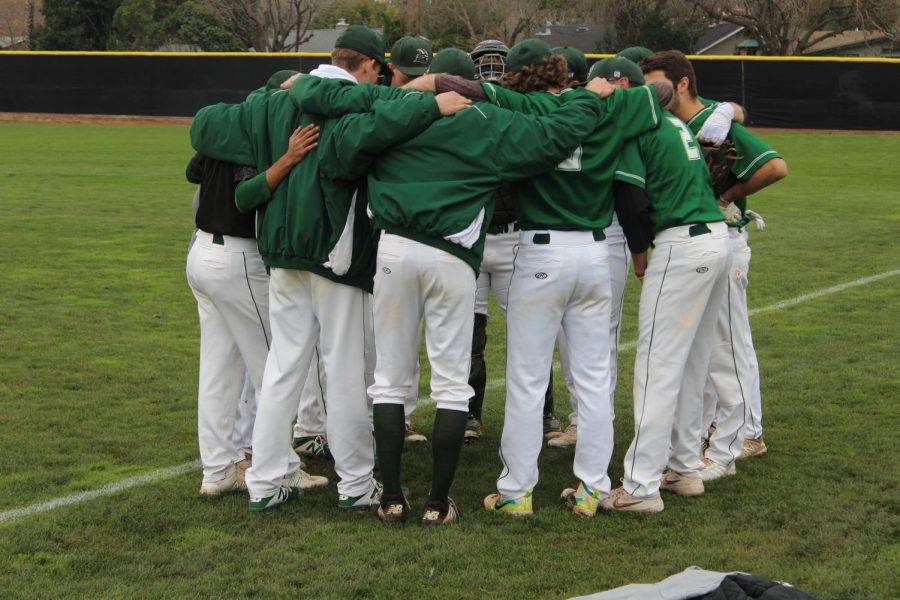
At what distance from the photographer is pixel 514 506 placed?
4918 mm

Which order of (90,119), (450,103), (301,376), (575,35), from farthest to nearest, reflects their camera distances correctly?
(575,35)
(90,119)
(301,376)
(450,103)

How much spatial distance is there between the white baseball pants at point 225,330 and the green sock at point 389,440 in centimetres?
75

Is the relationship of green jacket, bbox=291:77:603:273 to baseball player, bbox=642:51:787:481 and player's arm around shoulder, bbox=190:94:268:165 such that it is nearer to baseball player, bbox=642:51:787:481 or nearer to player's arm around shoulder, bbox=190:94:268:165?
player's arm around shoulder, bbox=190:94:268:165

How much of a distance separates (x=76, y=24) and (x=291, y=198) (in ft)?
175

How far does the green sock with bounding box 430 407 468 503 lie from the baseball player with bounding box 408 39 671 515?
0.31 m

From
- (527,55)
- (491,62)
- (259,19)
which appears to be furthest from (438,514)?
(259,19)

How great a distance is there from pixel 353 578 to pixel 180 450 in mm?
2081

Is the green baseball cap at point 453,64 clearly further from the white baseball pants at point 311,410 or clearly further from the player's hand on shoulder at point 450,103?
the white baseball pants at point 311,410

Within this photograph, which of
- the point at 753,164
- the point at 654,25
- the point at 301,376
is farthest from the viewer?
the point at 654,25

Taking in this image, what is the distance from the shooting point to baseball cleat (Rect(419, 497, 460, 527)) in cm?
475

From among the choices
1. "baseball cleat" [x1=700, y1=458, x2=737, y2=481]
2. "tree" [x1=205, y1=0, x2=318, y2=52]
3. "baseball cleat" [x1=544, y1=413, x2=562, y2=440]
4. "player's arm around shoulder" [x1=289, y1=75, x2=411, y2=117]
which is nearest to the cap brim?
"player's arm around shoulder" [x1=289, y1=75, x2=411, y2=117]

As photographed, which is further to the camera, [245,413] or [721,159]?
[245,413]

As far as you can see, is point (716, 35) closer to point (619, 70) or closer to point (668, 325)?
point (619, 70)

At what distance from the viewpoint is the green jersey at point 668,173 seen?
4844 millimetres
